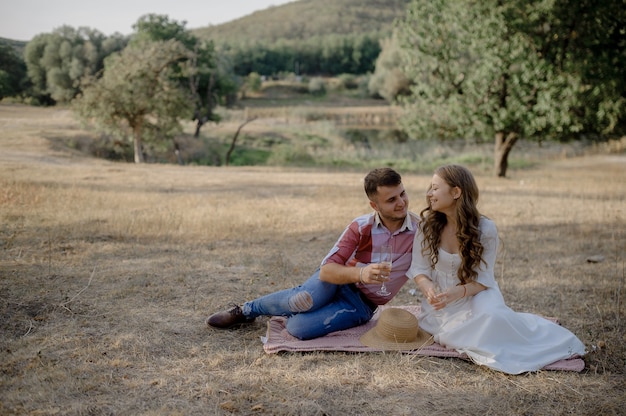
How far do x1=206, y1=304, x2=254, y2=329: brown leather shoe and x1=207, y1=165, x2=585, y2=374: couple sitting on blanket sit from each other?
209mm

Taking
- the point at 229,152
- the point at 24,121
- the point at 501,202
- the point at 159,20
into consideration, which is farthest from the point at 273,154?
the point at 501,202

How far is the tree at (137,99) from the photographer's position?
22.7 meters

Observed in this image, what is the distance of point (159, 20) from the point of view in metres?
35.7

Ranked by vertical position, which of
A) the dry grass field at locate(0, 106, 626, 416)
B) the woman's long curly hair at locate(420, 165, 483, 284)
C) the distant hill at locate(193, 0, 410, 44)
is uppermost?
the distant hill at locate(193, 0, 410, 44)

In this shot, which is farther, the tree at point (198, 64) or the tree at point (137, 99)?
the tree at point (198, 64)

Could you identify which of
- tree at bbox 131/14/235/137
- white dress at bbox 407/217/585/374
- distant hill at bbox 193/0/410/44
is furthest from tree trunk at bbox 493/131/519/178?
distant hill at bbox 193/0/410/44

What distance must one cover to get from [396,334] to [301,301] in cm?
91

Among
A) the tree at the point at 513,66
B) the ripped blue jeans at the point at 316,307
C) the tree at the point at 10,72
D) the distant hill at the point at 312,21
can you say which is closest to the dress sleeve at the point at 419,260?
the ripped blue jeans at the point at 316,307

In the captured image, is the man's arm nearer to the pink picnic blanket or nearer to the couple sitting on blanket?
the couple sitting on blanket

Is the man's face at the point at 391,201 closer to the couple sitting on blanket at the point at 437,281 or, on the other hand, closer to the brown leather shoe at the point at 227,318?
the couple sitting on blanket at the point at 437,281

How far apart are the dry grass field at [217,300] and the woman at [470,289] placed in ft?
0.66

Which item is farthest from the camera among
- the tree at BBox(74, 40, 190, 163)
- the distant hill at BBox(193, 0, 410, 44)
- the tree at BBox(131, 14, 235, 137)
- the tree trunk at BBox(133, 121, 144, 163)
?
the distant hill at BBox(193, 0, 410, 44)

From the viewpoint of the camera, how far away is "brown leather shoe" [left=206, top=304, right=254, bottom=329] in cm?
503

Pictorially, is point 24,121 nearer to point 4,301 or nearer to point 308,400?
point 4,301
